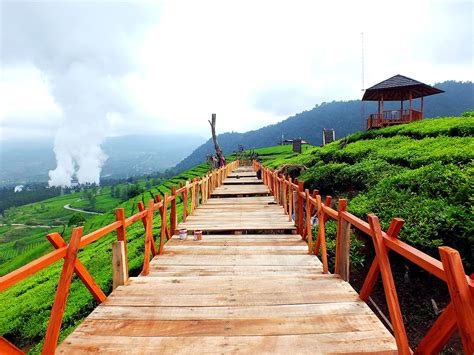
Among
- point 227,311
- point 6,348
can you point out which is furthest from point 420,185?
point 6,348

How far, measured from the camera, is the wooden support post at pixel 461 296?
178cm

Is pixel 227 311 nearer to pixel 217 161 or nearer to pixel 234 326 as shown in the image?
pixel 234 326

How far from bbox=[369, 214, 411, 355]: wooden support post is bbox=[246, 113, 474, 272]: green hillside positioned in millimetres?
3175

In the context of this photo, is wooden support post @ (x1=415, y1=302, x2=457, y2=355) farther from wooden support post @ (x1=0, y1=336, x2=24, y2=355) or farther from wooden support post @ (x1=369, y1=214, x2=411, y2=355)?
wooden support post @ (x1=0, y1=336, x2=24, y2=355)

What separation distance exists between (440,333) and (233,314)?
189cm

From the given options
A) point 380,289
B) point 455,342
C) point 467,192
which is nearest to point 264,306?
point 455,342

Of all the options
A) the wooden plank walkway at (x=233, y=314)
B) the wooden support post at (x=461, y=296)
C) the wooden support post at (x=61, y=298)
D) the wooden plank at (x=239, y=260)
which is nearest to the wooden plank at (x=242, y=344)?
the wooden plank walkway at (x=233, y=314)

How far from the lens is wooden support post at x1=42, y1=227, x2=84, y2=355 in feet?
8.87

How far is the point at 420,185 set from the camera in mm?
7617

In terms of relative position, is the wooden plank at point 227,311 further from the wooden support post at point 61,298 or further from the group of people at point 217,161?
the group of people at point 217,161

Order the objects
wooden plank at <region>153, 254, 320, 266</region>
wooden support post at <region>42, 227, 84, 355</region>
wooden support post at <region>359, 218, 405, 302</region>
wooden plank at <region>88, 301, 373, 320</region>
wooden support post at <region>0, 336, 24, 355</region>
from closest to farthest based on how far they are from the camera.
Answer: wooden support post at <region>0, 336, 24, 355</region>
wooden support post at <region>42, 227, 84, 355</region>
wooden support post at <region>359, 218, 405, 302</region>
wooden plank at <region>88, 301, 373, 320</region>
wooden plank at <region>153, 254, 320, 266</region>

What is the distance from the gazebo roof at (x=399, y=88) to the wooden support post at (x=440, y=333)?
24.1 m

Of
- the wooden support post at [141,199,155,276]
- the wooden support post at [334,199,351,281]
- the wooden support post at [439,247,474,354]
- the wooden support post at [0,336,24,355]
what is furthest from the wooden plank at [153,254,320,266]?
the wooden support post at [439,247,474,354]

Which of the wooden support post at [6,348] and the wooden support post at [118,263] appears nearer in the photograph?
the wooden support post at [6,348]
